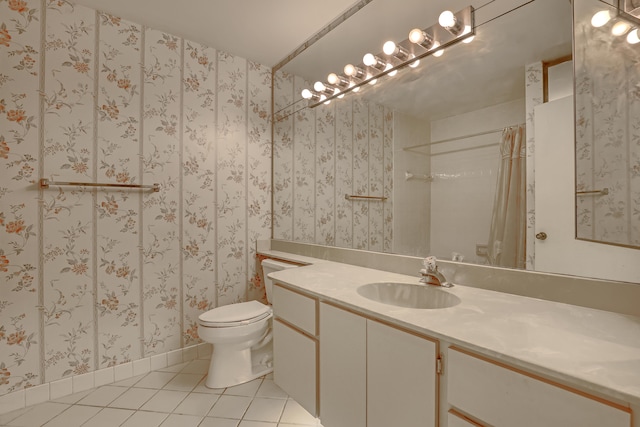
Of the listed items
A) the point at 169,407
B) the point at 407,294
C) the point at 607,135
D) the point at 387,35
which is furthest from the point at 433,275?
the point at 169,407

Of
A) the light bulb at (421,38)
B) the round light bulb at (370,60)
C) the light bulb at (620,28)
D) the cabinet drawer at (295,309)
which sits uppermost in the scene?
the round light bulb at (370,60)

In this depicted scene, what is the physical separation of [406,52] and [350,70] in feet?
1.27

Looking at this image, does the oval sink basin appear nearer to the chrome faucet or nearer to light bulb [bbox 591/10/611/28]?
the chrome faucet

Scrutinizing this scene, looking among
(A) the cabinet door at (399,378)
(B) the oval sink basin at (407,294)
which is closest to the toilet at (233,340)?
(B) the oval sink basin at (407,294)

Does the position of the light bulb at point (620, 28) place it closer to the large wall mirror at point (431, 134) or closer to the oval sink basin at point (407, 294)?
the large wall mirror at point (431, 134)

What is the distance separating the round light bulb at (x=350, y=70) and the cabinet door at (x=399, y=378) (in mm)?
1477

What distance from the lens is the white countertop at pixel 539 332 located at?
584 millimetres

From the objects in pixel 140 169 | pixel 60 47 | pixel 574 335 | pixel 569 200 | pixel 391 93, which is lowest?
pixel 574 335

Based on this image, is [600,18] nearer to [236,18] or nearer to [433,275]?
[433,275]

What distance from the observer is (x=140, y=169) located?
192 centimetres

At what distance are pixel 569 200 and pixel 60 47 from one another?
8.66 ft

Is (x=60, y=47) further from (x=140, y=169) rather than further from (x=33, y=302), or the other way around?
(x=33, y=302)

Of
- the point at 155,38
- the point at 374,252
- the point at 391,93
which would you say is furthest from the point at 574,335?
the point at 155,38

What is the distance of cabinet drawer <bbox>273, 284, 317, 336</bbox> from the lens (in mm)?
1271
